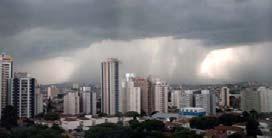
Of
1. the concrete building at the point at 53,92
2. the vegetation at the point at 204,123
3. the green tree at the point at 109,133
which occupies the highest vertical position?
the concrete building at the point at 53,92

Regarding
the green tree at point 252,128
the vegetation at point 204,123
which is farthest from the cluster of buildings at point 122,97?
the green tree at point 252,128

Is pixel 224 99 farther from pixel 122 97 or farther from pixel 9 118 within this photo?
pixel 9 118

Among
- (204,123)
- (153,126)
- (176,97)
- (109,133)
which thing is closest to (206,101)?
(176,97)

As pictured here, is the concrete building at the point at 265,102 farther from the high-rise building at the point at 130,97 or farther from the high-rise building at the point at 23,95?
the high-rise building at the point at 23,95

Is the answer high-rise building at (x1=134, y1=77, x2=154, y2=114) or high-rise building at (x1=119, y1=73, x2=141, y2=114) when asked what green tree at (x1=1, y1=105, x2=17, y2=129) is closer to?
high-rise building at (x1=119, y1=73, x2=141, y2=114)

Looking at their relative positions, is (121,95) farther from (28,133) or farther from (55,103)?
(28,133)

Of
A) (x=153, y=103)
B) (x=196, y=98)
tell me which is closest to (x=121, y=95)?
(x=153, y=103)
